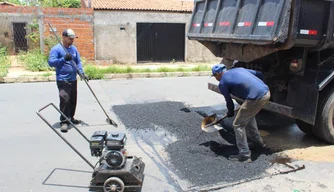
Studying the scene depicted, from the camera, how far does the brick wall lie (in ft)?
45.6

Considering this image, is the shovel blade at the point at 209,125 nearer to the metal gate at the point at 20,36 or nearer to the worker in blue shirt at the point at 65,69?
the worker in blue shirt at the point at 65,69

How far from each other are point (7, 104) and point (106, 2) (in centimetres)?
974

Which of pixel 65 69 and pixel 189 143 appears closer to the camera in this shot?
pixel 189 143

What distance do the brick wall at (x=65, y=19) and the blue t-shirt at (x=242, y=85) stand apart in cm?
1165

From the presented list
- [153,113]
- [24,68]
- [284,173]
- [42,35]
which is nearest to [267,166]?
[284,173]

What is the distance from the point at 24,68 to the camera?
1292 centimetres

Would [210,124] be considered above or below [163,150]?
above

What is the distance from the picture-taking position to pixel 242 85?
4148 mm

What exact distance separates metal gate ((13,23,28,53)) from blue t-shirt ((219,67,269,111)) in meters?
14.8

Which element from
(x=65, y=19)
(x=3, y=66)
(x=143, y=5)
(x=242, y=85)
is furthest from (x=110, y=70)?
(x=242, y=85)

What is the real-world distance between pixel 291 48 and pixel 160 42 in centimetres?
1202

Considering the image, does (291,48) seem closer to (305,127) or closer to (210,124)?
(305,127)

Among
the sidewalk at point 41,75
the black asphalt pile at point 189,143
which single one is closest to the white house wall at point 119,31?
the sidewalk at point 41,75

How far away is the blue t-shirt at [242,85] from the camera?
413cm
